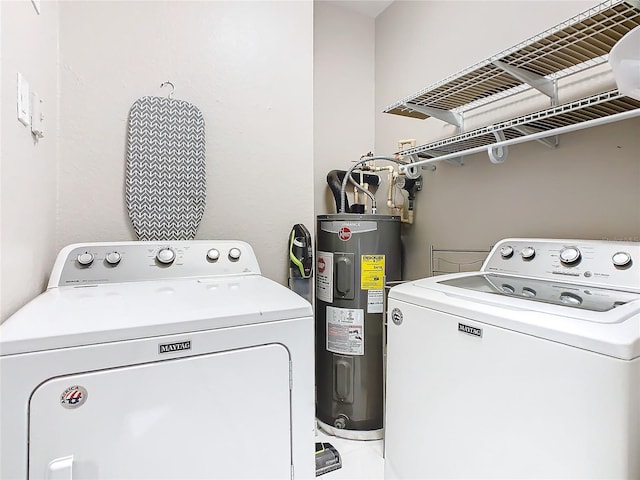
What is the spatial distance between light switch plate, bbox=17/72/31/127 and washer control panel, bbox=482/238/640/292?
176 centimetres

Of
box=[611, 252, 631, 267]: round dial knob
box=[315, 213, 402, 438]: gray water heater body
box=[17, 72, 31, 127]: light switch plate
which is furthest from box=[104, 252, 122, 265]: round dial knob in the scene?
box=[611, 252, 631, 267]: round dial knob

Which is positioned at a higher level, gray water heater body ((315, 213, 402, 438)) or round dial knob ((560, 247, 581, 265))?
round dial knob ((560, 247, 581, 265))

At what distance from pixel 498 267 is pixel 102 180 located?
179 centimetres

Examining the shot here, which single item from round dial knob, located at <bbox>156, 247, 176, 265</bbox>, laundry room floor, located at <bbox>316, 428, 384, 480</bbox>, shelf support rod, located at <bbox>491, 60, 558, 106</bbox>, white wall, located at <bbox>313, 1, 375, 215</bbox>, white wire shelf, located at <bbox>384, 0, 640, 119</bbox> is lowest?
laundry room floor, located at <bbox>316, 428, 384, 480</bbox>

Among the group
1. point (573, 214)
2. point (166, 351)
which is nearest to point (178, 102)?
point (166, 351)

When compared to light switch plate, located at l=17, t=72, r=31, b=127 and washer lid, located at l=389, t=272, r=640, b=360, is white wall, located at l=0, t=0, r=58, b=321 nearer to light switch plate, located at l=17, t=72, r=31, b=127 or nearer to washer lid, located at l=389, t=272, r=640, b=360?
light switch plate, located at l=17, t=72, r=31, b=127

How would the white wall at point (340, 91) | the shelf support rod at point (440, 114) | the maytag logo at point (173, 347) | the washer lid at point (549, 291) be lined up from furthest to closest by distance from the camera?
the white wall at point (340, 91)
the shelf support rod at point (440, 114)
the washer lid at point (549, 291)
the maytag logo at point (173, 347)

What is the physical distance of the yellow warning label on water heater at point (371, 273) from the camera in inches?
77.2

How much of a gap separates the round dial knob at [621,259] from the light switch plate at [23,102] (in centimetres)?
189

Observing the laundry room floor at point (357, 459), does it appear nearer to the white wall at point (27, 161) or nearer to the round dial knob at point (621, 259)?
the round dial knob at point (621, 259)

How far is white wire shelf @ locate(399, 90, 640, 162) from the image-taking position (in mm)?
1175

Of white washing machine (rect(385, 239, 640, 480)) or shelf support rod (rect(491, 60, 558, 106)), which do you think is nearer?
white washing machine (rect(385, 239, 640, 480))

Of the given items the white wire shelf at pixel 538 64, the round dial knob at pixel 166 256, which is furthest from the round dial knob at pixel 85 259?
the white wire shelf at pixel 538 64

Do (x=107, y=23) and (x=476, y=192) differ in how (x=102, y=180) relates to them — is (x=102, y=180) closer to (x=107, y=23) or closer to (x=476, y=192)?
(x=107, y=23)
